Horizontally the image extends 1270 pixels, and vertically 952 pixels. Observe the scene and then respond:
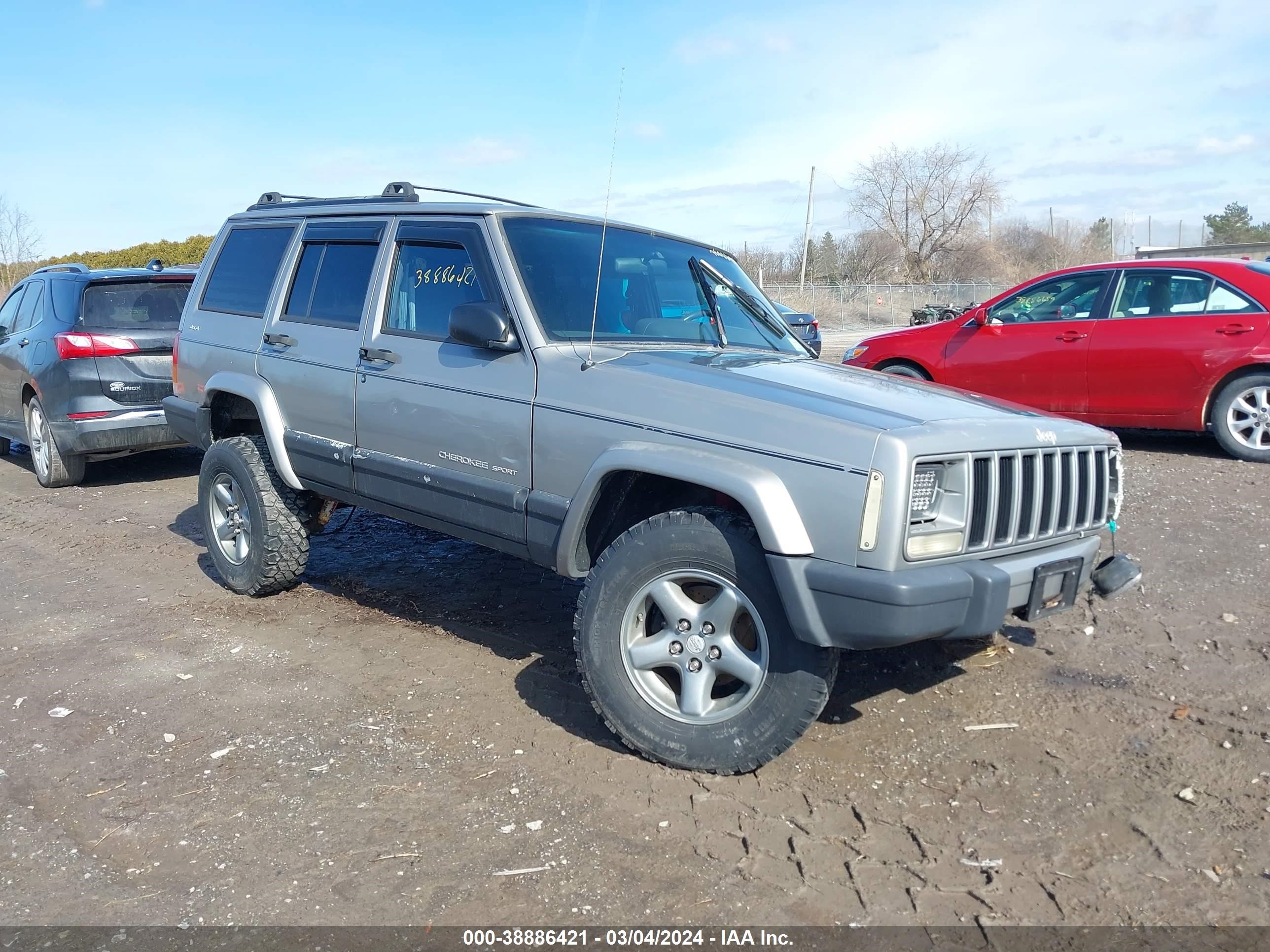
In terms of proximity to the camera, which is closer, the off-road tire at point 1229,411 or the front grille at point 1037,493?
the front grille at point 1037,493

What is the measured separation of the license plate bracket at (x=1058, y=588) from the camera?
323 cm

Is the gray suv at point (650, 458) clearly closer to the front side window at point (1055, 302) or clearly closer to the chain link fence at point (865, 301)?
the front side window at point (1055, 302)

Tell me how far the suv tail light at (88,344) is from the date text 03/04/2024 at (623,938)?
674 cm

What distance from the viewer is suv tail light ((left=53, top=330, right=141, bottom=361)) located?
7770 mm

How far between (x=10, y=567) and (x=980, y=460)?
5.84m

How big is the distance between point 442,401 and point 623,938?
2.32 metres

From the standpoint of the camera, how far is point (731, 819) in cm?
311

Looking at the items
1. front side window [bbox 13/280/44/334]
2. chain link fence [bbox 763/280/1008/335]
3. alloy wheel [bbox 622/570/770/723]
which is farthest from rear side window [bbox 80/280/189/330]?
chain link fence [bbox 763/280/1008/335]

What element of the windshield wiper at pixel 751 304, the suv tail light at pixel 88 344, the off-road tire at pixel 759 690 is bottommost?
the off-road tire at pixel 759 690

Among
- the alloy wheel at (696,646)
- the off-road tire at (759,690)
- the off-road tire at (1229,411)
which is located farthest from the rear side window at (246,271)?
the off-road tire at (1229,411)

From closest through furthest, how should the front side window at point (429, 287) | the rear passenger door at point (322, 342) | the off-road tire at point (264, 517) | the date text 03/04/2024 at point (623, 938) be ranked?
the date text 03/04/2024 at point (623, 938), the front side window at point (429, 287), the rear passenger door at point (322, 342), the off-road tire at point (264, 517)

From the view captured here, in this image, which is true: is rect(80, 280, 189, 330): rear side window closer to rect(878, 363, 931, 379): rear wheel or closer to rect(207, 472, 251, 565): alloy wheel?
rect(207, 472, 251, 565): alloy wheel

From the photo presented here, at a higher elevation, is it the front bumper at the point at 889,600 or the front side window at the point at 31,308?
the front side window at the point at 31,308

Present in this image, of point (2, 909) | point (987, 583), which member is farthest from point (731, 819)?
point (2, 909)
